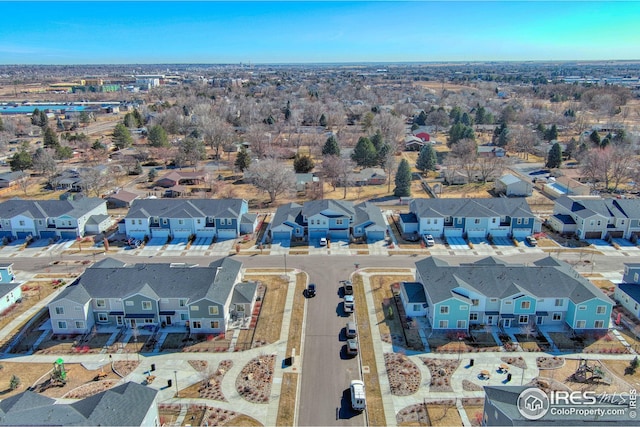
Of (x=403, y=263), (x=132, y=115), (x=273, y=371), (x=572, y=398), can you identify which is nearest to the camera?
(x=572, y=398)

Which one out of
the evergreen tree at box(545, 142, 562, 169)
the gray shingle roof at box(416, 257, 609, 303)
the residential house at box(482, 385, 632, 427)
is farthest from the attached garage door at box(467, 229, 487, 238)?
the evergreen tree at box(545, 142, 562, 169)

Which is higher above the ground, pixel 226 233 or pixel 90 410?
pixel 90 410

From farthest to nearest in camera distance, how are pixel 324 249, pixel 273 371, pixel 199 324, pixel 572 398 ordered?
pixel 324 249 < pixel 199 324 < pixel 273 371 < pixel 572 398

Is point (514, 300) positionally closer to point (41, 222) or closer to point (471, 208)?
point (471, 208)

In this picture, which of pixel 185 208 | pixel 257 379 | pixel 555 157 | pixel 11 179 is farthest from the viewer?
pixel 555 157

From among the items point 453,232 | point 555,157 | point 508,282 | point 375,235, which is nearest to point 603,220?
point 453,232

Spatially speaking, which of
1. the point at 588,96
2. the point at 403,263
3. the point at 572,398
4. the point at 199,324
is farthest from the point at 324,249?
the point at 588,96

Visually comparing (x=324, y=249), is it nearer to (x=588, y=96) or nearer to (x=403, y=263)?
(x=403, y=263)

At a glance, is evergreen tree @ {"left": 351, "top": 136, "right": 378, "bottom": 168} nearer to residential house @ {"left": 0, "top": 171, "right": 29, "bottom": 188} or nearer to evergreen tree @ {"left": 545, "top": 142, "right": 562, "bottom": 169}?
evergreen tree @ {"left": 545, "top": 142, "right": 562, "bottom": 169}
